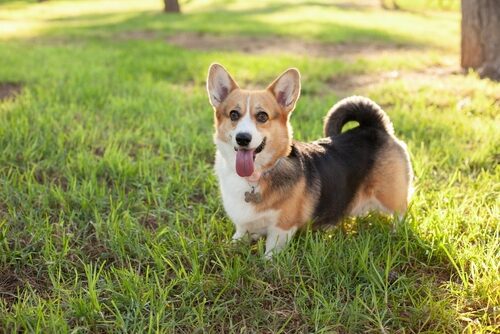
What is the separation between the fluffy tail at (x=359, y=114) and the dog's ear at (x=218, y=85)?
85 centimetres

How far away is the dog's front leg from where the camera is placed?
2.90 metres

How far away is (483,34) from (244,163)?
5.54 meters

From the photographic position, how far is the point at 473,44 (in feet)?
23.0

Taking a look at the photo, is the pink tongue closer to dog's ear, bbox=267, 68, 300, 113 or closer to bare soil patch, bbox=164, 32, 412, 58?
dog's ear, bbox=267, 68, 300, 113

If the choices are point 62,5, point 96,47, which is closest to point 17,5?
point 62,5

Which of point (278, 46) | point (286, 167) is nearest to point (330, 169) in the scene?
point (286, 167)

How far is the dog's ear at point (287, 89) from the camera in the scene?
9.77 feet

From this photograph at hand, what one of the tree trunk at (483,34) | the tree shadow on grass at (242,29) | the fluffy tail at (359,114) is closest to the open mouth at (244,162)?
the fluffy tail at (359,114)

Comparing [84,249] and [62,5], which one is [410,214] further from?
[62,5]

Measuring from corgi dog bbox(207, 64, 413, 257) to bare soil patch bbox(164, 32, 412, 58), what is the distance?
6350 mm

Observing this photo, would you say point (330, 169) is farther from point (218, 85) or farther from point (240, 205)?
point (218, 85)

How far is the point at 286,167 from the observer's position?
2.97m

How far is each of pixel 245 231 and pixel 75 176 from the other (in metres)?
1.55

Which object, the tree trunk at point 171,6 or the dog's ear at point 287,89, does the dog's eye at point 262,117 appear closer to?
the dog's ear at point 287,89
